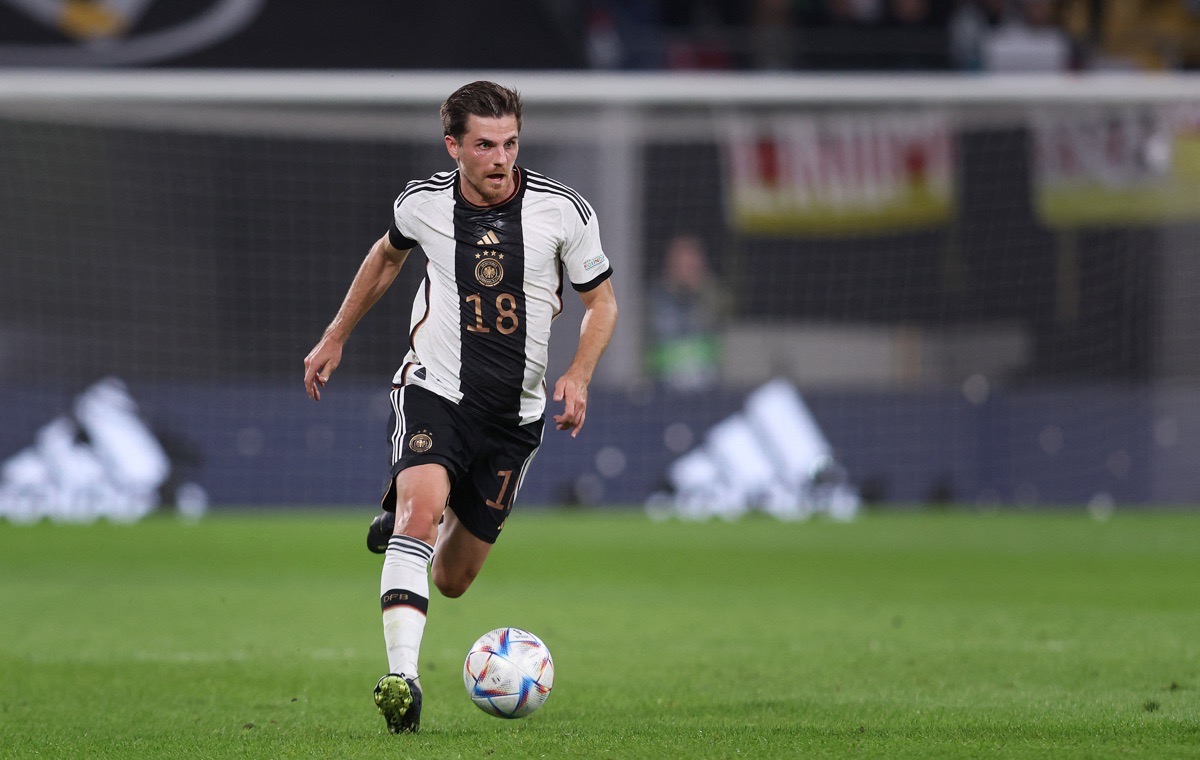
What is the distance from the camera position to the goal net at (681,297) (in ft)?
58.4

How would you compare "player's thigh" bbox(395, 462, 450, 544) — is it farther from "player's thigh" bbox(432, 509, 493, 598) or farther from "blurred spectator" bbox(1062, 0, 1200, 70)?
"blurred spectator" bbox(1062, 0, 1200, 70)

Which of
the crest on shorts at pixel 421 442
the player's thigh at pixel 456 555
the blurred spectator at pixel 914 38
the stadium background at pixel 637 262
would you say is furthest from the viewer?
the blurred spectator at pixel 914 38

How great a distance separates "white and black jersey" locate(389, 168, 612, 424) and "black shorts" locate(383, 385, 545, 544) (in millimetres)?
65

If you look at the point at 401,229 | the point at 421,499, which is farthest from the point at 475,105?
the point at 421,499

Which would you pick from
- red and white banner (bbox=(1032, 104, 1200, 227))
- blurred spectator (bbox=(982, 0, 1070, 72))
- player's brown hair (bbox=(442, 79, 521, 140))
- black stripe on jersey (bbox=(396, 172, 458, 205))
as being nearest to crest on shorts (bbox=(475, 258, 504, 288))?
black stripe on jersey (bbox=(396, 172, 458, 205))

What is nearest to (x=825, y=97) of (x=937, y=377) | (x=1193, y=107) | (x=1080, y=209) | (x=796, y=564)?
(x=796, y=564)

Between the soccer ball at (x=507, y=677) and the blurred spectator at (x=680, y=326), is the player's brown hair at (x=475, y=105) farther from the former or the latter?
the blurred spectator at (x=680, y=326)

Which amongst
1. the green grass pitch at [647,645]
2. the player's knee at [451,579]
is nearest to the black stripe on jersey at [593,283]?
the player's knee at [451,579]

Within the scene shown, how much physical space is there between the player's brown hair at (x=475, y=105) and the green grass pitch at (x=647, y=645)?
2.02 meters

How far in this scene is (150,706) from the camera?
5.89 m

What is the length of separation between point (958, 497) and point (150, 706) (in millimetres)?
13997

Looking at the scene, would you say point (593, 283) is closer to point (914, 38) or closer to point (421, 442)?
point (421, 442)

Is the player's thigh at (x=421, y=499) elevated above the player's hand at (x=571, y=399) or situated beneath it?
situated beneath

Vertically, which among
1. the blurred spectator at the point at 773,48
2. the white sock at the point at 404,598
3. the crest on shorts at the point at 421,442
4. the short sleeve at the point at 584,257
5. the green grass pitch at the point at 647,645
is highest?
the blurred spectator at the point at 773,48
